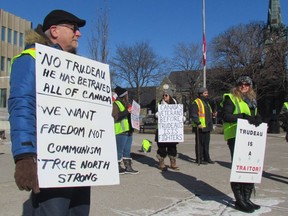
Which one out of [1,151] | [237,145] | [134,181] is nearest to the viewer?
[237,145]

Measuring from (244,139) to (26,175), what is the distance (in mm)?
3692

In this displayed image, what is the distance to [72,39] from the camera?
3.10m

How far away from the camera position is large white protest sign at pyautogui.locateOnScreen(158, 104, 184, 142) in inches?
368

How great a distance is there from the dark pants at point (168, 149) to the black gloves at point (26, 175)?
6787 mm

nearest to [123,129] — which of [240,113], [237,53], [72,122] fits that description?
[240,113]

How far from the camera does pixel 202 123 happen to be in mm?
10461

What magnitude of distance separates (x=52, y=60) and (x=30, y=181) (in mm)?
872

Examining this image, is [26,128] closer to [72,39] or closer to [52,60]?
[52,60]

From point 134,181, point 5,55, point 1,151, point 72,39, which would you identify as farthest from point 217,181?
point 5,55

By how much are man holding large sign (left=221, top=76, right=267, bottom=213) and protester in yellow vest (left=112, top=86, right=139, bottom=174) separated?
10.6 ft

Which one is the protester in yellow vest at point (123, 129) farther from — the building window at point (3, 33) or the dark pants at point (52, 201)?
the building window at point (3, 33)

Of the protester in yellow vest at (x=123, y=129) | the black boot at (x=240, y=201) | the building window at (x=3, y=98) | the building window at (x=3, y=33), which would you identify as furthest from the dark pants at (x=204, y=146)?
the building window at (x=3, y=33)

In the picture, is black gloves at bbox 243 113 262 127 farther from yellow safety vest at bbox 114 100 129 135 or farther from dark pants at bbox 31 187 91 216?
yellow safety vest at bbox 114 100 129 135

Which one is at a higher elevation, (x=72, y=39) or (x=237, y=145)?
(x=72, y=39)
